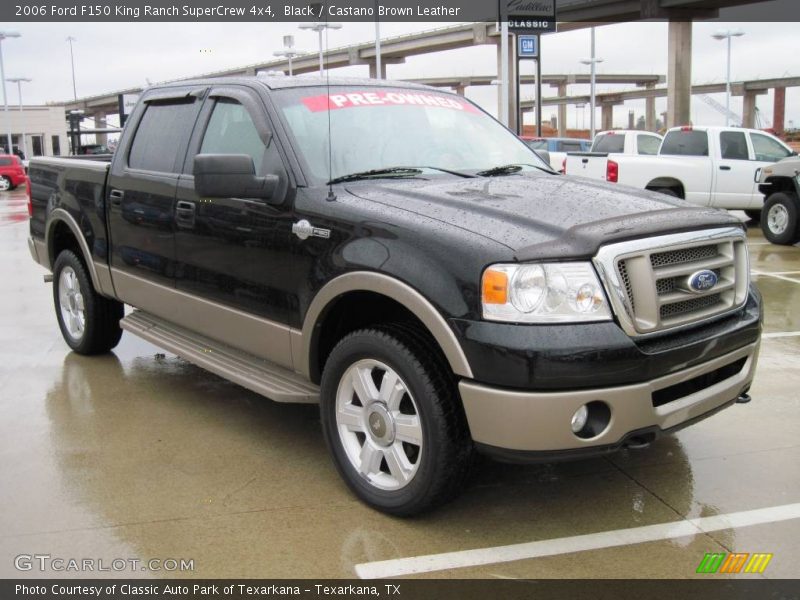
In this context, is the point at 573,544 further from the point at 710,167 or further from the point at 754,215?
the point at 754,215

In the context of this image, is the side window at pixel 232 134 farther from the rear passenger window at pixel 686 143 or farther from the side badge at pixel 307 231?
the rear passenger window at pixel 686 143

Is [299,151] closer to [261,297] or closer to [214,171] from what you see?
[214,171]

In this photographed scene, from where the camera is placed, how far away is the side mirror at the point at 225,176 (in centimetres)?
382

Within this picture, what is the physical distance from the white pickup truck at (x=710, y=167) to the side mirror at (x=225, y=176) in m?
11.9

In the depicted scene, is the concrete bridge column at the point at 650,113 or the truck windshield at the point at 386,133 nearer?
the truck windshield at the point at 386,133

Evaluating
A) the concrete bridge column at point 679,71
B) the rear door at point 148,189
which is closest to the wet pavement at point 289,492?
the rear door at point 148,189

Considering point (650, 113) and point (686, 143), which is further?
point (650, 113)

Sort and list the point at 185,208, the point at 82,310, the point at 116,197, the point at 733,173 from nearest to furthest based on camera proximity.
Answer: the point at 185,208 → the point at 116,197 → the point at 82,310 → the point at 733,173

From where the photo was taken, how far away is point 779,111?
77.6m

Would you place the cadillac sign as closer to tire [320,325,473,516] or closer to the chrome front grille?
the chrome front grille

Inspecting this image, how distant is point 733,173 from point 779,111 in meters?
71.0

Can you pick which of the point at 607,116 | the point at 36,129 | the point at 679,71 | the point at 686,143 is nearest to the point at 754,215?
the point at 686,143

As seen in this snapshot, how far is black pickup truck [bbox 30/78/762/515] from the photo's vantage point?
310cm

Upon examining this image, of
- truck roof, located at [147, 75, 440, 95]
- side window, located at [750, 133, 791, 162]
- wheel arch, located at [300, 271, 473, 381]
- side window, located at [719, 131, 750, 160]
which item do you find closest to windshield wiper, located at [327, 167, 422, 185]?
wheel arch, located at [300, 271, 473, 381]
